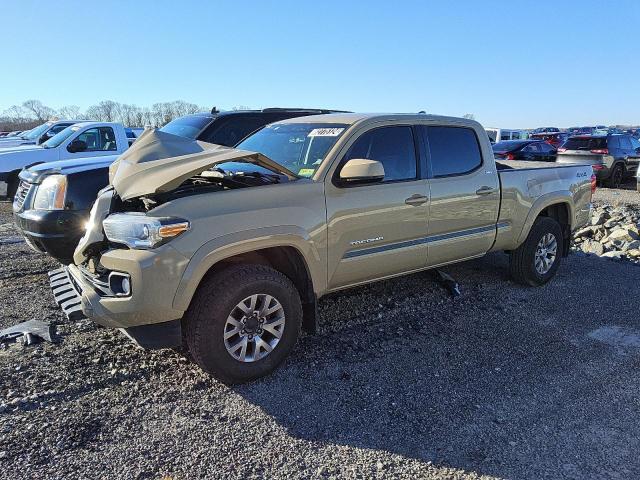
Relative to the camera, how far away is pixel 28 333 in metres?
4.30

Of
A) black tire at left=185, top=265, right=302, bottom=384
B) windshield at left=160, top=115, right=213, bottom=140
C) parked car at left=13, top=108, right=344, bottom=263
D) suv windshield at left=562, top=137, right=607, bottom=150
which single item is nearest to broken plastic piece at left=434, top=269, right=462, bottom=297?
black tire at left=185, top=265, right=302, bottom=384

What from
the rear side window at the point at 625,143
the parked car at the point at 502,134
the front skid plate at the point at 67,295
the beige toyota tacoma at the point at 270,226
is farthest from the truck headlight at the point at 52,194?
the parked car at the point at 502,134

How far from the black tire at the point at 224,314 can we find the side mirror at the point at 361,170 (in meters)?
0.94

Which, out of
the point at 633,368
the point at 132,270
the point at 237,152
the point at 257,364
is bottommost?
the point at 633,368

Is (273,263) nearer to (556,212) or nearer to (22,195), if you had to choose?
(22,195)

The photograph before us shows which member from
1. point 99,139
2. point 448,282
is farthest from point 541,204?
point 99,139

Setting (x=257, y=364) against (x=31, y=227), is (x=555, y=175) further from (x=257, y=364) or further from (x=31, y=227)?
(x=31, y=227)

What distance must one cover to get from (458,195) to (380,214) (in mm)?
1070

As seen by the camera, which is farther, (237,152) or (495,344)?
(495,344)

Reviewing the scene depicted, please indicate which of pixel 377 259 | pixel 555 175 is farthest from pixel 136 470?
pixel 555 175

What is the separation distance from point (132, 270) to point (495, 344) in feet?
9.99

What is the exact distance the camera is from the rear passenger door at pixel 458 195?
15.8 ft

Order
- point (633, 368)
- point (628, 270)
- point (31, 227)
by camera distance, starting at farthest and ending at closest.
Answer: point (628, 270) < point (31, 227) < point (633, 368)

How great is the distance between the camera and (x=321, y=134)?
450 cm
